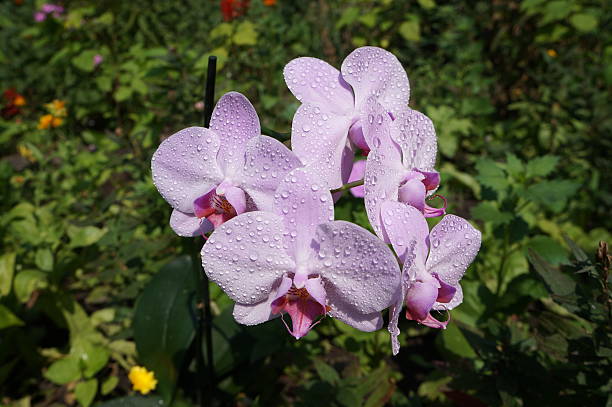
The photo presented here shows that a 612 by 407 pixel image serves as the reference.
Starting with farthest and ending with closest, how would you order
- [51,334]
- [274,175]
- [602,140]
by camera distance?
[602,140] < [51,334] < [274,175]

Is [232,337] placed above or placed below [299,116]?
below

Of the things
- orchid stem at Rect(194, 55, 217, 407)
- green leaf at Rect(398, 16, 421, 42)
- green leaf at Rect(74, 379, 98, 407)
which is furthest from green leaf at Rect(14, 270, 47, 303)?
green leaf at Rect(398, 16, 421, 42)

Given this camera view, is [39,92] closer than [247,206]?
No

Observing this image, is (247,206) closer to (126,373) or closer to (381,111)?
(381,111)

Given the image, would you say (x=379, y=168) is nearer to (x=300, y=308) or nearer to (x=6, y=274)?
(x=300, y=308)

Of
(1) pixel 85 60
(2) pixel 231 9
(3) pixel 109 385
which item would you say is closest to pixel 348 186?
(3) pixel 109 385

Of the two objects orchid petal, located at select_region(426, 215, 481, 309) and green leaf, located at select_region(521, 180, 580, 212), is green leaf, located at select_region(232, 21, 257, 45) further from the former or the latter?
orchid petal, located at select_region(426, 215, 481, 309)

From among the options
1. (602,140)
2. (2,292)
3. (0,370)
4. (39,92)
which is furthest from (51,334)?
(602,140)

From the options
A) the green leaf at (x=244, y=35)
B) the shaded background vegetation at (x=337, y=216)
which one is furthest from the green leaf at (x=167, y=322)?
the green leaf at (x=244, y=35)
